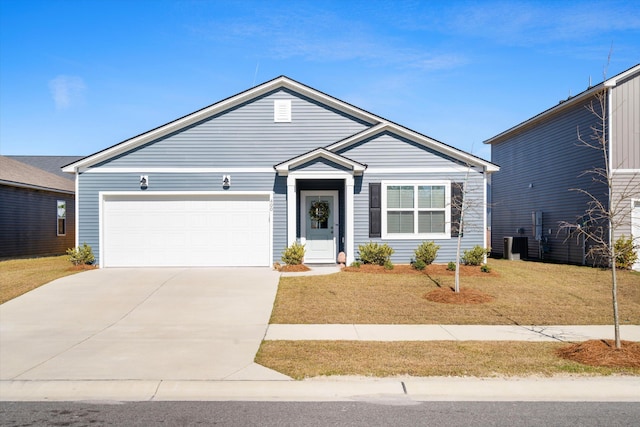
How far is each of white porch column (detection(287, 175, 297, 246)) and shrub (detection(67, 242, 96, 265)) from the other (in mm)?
6319

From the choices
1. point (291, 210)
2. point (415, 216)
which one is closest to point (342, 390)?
point (291, 210)

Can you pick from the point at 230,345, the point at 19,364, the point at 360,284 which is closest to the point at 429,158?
the point at 360,284

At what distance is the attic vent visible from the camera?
17.6 m

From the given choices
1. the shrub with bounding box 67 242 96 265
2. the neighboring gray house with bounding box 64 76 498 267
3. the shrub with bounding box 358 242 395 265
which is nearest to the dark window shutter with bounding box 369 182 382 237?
the neighboring gray house with bounding box 64 76 498 267

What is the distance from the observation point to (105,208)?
16828 mm

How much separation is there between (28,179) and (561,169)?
23.0 meters

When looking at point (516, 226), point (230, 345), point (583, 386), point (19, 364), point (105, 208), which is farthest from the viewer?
point (516, 226)

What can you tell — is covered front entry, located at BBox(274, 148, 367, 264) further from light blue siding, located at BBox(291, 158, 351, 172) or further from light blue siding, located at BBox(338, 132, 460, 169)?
light blue siding, located at BBox(338, 132, 460, 169)

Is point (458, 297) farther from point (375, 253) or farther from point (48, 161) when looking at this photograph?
point (48, 161)

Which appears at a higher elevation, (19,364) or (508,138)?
(508,138)

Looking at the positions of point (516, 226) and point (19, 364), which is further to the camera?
point (516, 226)

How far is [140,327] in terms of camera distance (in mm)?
9477

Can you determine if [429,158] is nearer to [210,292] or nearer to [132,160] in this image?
[210,292]

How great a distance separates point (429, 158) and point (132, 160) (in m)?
9.68
